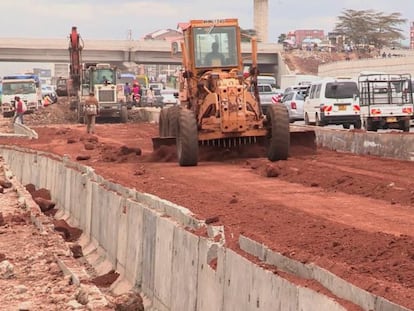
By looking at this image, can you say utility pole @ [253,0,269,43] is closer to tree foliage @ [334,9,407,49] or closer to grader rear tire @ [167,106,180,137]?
tree foliage @ [334,9,407,49]

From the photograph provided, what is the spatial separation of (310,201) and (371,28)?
13094 centimetres

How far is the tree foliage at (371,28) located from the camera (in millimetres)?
138625

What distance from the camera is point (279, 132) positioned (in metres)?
20.3

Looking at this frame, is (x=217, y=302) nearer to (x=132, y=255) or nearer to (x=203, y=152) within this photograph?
(x=132, y=255)

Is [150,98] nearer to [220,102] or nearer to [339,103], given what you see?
[339,103]

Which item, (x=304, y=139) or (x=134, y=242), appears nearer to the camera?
(x=134, y=242)

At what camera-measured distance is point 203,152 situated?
73.8 ft

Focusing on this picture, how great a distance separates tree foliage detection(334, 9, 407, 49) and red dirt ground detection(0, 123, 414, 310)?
116453 mm

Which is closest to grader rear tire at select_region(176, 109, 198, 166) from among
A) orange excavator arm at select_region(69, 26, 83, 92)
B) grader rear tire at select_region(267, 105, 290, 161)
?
grader rear tire at select_region(267, 105, 290, 161)

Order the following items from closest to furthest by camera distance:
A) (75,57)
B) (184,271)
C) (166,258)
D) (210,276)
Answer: (210,276) < (184,271) < (166,258) < (75,57)

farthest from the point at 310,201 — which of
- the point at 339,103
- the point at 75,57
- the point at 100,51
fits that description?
the point at 100,51

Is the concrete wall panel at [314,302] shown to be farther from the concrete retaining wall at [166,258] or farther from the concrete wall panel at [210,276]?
the concrete wall panel at [210,276]

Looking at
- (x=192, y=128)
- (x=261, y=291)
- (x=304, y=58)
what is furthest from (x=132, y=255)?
(x=304, y=58)

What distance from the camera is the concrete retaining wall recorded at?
6684mm
